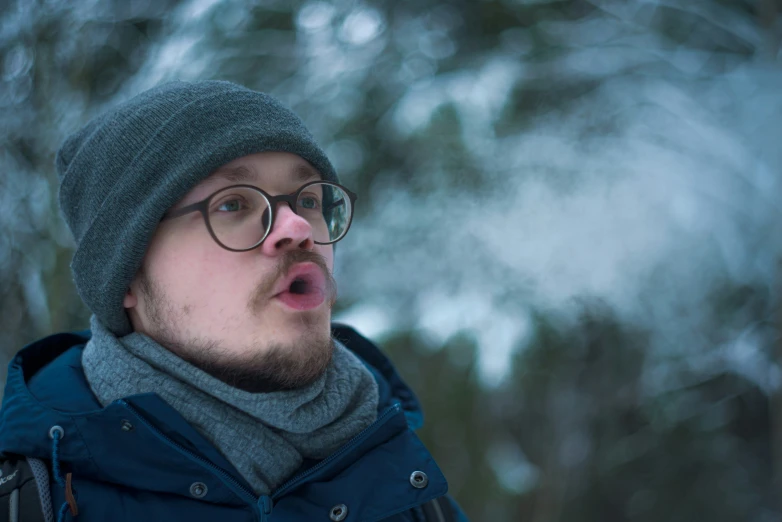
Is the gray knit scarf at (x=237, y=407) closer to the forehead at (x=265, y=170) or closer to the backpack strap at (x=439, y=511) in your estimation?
the backpack strap at (x=439, y=511)

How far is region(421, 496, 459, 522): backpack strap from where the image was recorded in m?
1.40

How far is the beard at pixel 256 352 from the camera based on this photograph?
4.10 ft

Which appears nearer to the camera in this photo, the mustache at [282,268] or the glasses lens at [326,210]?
the mustache at [282,268]

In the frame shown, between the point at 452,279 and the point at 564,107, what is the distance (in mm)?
1634

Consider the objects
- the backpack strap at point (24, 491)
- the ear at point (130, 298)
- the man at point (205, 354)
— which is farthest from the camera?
the ear at point (130, 298)

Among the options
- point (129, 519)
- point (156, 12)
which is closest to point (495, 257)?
point (156, 12)

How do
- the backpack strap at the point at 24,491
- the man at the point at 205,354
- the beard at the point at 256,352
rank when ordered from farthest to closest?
the beard at the point at 256,352 → the man at the point at 205,354 → the backpack strap at the point at 24,491

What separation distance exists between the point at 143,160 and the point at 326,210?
1.53ft

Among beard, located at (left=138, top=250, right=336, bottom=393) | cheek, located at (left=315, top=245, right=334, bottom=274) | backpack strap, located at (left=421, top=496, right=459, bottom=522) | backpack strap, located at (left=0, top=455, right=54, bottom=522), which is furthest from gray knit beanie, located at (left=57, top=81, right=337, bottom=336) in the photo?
backpack strap, located at (left=421, top=496, right=459, bottom=522)

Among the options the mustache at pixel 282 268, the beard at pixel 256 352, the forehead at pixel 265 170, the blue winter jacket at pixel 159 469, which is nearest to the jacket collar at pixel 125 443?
the blue winter jacket at pixel 159 469

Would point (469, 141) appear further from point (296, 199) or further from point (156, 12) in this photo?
point (296, 199)

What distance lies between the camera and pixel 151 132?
130 cm

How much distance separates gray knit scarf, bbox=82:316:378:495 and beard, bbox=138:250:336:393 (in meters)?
0.03

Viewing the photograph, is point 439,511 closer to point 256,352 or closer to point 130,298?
point 256,352
